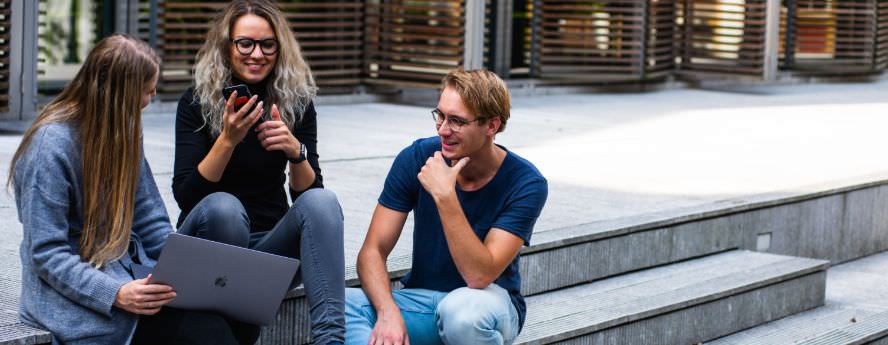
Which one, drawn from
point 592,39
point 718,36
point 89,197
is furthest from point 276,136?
point 718,36

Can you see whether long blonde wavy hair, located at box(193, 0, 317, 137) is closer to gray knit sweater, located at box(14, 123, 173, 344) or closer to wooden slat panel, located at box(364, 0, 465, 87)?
gray knit sweater, located at box(14, 123, 173, 344)

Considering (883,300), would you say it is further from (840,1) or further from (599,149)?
(840,1)

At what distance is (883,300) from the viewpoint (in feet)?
21.9

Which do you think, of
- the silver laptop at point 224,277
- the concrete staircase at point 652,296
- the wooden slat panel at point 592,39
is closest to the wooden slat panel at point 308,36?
the wooden slat panel at point 592,39

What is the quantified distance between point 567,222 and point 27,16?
4.68 metres

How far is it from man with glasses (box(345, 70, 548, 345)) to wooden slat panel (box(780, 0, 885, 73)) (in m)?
13.9

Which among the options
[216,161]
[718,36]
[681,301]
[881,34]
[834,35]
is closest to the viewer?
[216,161]

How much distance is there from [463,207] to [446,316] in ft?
1.16

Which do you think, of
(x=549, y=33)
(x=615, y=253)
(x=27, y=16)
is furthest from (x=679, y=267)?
(x=549, y=33)

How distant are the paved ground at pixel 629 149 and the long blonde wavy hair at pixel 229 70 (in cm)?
86

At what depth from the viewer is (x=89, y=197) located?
3.25 metres

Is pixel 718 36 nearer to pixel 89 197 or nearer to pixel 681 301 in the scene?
pixel 681 301

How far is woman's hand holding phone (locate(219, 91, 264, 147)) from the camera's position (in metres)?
3.78

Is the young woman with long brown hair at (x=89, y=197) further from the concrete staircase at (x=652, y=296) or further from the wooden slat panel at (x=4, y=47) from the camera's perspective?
the wooden slat panel at (x=4, y=47)
